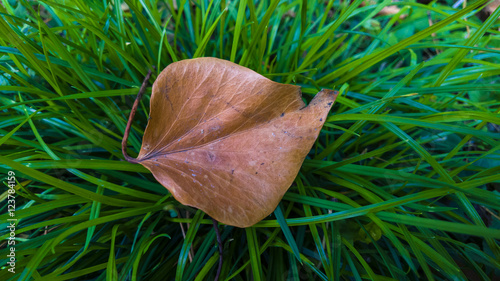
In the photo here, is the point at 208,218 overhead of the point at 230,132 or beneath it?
beneath

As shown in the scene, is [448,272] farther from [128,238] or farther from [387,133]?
[128,238]

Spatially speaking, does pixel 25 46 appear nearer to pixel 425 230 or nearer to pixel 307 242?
pixel 307 242

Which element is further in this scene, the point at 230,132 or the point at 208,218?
the point at 208,218

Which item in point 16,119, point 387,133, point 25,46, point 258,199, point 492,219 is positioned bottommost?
point 492,219

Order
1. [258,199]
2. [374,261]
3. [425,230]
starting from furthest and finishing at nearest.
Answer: [374,261] → [425,230] → [258,199]

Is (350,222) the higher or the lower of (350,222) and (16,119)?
the lower

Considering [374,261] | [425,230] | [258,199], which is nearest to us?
[258,199]

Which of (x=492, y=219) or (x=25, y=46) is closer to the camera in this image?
(x=25, y=46)

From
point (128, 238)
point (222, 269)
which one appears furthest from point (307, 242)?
point (128, 238)
